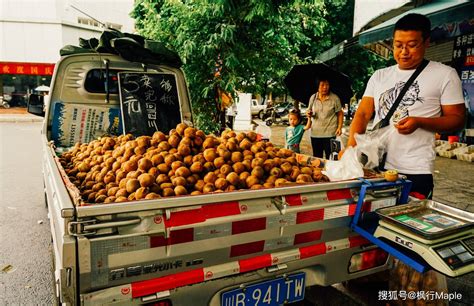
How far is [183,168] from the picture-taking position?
230cm

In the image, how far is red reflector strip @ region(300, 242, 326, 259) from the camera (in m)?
2.11

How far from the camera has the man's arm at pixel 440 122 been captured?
2.45 meters

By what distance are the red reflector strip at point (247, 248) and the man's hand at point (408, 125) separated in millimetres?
1344

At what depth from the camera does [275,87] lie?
838 cm

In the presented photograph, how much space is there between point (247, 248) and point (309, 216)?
0.43m

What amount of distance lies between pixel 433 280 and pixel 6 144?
41.8 ft

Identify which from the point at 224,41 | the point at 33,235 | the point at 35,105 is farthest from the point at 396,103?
the point at 35,105

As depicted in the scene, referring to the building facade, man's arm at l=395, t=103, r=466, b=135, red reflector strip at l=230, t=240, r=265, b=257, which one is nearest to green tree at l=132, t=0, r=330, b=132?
man's arm at l=395, t=103, r=466, b=135

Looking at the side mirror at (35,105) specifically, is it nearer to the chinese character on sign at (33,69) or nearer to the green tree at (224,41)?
the green tree at (224,41)

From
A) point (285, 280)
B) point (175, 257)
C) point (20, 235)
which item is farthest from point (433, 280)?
point (20, 235)

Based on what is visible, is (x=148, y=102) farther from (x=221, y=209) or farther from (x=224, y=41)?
(x=221, y=209)

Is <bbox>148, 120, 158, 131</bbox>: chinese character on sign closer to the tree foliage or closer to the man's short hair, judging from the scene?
the tree foliage

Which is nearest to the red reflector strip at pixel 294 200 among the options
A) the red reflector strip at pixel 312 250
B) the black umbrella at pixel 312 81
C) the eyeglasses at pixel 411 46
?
the red reflector strip at pixel 312 250

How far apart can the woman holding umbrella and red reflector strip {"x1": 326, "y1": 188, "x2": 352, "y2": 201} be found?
400cm
